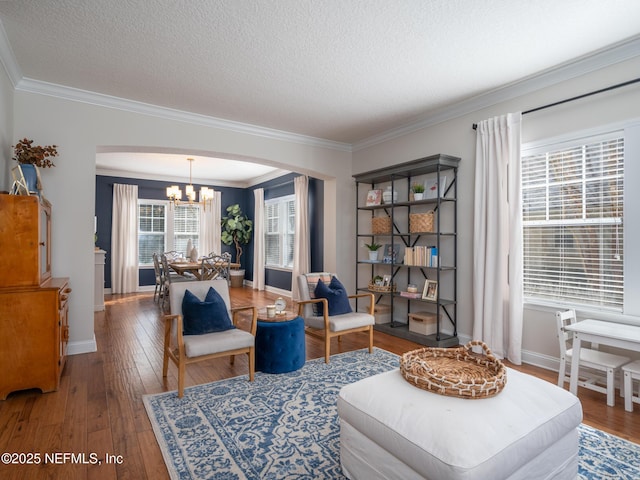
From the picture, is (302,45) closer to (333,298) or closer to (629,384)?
(333,298)

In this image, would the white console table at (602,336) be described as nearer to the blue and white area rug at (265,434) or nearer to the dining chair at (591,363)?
the dining chair at (591,363)

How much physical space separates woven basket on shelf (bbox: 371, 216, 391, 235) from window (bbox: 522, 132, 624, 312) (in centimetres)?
181

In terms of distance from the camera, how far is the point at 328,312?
3.95 m

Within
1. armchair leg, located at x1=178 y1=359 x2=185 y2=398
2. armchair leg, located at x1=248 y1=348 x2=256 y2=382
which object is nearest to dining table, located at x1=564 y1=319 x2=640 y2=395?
armchair leg, located at x1=248 y1=348 x2=256 y2=382

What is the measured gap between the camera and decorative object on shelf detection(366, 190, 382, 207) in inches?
209

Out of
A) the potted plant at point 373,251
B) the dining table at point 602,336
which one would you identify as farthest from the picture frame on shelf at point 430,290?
the dining table at point 602,336

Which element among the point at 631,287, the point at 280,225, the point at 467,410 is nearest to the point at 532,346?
the point at 631,287

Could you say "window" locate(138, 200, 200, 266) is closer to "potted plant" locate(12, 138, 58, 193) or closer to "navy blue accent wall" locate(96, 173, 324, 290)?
"navy blue accent wall" locate(96, 173, 324, 290)

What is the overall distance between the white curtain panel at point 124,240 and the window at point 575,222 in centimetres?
802

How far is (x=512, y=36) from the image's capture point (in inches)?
112

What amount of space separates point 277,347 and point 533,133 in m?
3.29

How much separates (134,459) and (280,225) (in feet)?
21.6

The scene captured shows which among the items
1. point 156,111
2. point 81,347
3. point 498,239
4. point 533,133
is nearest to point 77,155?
point 156,111

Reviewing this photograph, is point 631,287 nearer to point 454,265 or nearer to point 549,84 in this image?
Result: point 454,265
